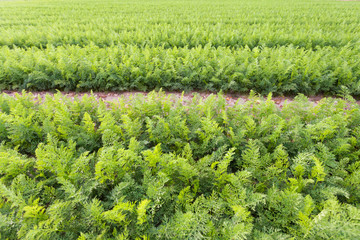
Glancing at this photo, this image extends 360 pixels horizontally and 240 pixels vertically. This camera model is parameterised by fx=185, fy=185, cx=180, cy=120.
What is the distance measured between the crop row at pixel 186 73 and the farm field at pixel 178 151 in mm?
40

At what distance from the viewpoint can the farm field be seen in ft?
6.58

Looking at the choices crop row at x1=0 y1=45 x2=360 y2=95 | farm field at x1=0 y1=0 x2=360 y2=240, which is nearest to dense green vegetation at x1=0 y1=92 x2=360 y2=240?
farm field at x1=0 y1=0 x2=360 y2=240

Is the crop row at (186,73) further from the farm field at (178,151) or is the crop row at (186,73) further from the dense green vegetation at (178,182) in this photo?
the dense green vegetation at (178,182)

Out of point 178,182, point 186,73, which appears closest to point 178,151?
point 178,182

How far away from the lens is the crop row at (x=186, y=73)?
520 cm

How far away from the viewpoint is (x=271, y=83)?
529cm

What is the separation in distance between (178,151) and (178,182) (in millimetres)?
592

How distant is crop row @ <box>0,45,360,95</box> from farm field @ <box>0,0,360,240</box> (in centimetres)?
4

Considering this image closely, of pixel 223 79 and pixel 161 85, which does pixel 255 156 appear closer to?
pixel 223 79

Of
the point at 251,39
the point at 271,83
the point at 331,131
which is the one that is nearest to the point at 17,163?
the point at 331,131

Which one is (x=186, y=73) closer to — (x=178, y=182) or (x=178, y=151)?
(x=178, y=151)

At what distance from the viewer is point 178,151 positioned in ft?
10.1

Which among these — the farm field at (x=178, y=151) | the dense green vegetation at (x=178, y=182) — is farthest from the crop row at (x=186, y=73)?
the dense green vegetation at (x=178, y=182)

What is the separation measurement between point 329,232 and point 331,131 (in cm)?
182
